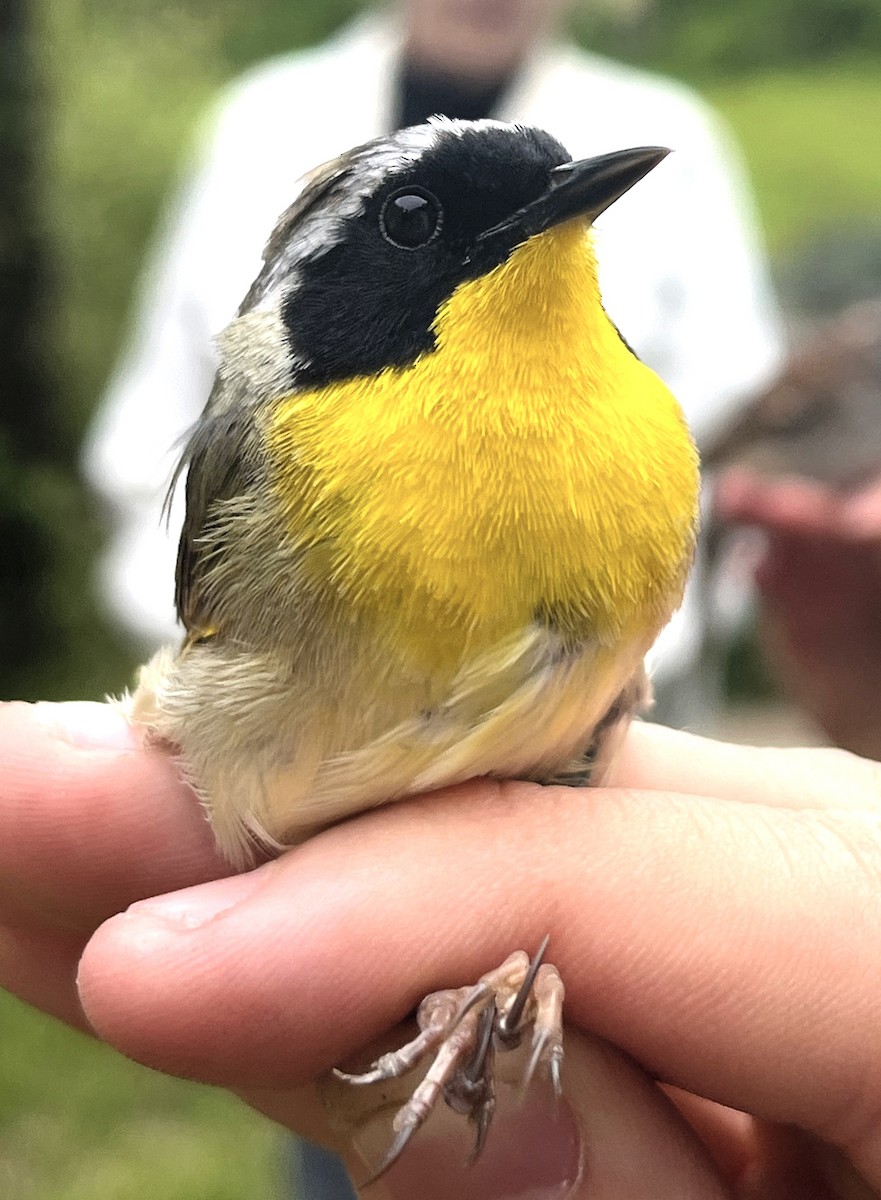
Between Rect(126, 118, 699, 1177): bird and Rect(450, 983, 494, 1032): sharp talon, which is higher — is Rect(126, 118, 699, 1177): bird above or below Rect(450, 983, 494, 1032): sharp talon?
above

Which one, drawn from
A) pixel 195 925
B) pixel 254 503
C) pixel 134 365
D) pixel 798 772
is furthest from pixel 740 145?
pixel 195 925

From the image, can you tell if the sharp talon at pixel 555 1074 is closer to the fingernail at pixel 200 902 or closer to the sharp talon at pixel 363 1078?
the sharp talon at pixel 363 1078

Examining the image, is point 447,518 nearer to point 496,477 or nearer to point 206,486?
point 496,477

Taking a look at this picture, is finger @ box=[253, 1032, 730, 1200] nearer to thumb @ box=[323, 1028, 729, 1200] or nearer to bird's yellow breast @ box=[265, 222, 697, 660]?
thumb @ box=[323, 1028, 729, 1200]

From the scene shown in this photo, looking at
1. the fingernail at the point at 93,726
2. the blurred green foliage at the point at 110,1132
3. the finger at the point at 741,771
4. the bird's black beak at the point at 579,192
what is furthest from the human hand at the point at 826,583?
the blurred green foliage at the point at 110,1132

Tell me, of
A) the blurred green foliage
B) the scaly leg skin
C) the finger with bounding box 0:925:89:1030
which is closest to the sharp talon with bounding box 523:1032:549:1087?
the scaly leg skin

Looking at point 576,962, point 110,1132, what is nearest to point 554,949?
point 576,962

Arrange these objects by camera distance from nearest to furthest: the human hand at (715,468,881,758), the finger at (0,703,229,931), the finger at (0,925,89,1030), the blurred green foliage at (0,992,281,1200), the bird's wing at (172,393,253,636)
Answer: the bird's wing at (172,393,253,636) < the finger at (0,703,229,931) < the finger at (0,925,89,1030) < the human hand at (715,468,881,758) < the blurred green foliage at (0,992,281,1200)

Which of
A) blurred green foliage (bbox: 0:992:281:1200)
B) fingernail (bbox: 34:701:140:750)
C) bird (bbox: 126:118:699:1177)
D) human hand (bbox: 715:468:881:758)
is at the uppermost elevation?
bird (bbox: 126:118:699:1177)
